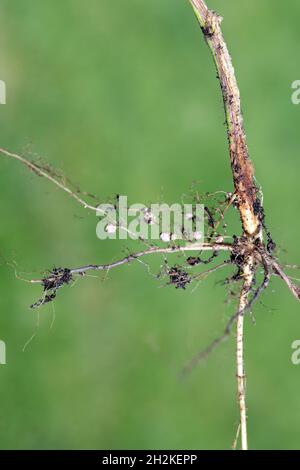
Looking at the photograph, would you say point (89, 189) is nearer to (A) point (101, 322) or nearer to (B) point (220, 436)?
(A) point (101, 322)

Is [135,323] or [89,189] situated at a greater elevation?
[89,189]

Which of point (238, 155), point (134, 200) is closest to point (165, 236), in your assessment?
point (238, 155)

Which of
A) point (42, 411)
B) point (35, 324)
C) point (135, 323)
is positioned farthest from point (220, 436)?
point (35, 324)

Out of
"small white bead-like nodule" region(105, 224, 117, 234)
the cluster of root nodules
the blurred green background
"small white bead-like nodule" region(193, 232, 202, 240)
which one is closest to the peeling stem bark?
"small white bead-like nodule" region(193, 232, 202, 240)

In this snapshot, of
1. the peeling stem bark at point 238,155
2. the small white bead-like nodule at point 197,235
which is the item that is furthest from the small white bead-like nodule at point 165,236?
the peeling stem bark at point 238,155

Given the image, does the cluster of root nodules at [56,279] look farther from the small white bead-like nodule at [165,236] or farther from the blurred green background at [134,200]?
the blurred green background at [134,200]

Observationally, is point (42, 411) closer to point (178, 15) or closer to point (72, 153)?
point (72, 153)

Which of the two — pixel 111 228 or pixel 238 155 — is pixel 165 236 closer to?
pixel 111 228
